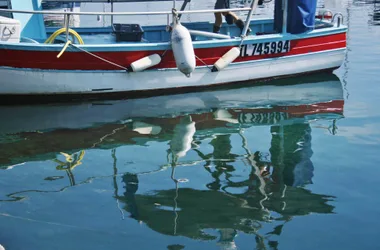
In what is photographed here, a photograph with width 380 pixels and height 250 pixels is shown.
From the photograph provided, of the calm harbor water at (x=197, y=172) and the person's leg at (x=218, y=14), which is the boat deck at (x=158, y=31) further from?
the calm harbor water at (x=197, y=172)

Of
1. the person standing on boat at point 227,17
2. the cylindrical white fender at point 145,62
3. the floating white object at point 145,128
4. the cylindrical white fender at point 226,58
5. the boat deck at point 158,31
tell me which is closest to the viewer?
the floating white object at point 145,128

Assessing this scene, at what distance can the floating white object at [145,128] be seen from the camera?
27.4 ft

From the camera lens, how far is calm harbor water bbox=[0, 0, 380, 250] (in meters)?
5.00

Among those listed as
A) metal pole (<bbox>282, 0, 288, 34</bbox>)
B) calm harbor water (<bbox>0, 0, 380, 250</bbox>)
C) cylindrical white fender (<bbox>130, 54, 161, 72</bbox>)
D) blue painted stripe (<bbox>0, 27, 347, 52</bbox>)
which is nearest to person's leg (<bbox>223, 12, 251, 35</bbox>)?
blue painted stripe (<bbox>0, 27, 347, 52</bbox>)

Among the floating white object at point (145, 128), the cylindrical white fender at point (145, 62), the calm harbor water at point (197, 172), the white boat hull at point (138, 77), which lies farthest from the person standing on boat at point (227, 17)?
the floating white object at point (145, 128)

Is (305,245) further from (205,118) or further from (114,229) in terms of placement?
(205,118)

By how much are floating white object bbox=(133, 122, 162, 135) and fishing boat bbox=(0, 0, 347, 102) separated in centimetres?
146

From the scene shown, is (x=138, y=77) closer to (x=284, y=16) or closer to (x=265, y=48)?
(x=265, y=48)

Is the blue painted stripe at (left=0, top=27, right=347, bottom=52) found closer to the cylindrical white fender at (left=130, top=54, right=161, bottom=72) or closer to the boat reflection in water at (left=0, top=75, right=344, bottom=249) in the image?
the cylindrical white fender at (left=130, top=54, right=161, bottom=72)

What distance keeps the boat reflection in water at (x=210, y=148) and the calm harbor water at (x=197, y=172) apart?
0.02 m

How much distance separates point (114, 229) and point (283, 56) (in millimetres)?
7284

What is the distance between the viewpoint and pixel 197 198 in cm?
582

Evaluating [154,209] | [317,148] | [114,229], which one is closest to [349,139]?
[317,148]

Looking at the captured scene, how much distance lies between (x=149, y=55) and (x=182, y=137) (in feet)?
7.83
